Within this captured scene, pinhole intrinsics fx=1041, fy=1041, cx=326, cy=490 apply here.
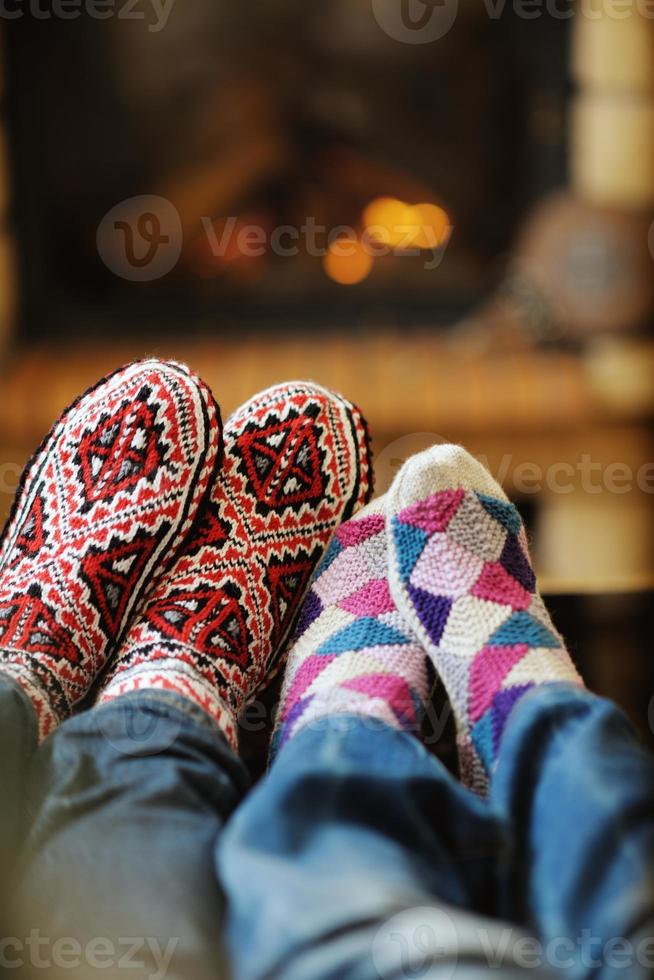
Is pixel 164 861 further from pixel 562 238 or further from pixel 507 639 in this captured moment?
pixel 562 238

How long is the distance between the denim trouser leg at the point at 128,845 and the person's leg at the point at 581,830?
13 centimetres

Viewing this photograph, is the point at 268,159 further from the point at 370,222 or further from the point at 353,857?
the point at 353,857

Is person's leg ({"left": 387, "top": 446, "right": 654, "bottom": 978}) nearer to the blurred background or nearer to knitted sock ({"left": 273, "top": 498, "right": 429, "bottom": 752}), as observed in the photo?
knitted sock ({"left": 273, "top": 498, "right": 429, "bottom": 752})

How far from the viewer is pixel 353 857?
0.41 metres

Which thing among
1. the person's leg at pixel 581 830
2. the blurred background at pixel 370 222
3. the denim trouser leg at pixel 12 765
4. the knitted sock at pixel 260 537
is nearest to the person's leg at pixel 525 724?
the person's leg at pixel 581 830

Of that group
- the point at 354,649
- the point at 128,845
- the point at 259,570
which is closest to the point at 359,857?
the point at 128,845

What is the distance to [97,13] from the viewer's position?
1710 millimetres

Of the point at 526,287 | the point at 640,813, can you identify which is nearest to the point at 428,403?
the point at 526,287

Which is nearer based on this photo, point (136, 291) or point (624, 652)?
point (624, 652)

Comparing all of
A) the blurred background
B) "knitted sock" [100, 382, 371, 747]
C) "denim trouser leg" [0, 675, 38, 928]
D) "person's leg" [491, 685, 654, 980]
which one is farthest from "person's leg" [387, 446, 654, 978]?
the blurred background

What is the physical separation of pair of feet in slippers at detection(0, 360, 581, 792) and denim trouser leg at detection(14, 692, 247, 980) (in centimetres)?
6

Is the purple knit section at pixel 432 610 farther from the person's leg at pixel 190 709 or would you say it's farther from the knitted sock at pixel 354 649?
the person's leg at pixel 190 709

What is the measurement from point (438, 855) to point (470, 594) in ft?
0.78

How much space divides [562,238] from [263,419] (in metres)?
0.99
